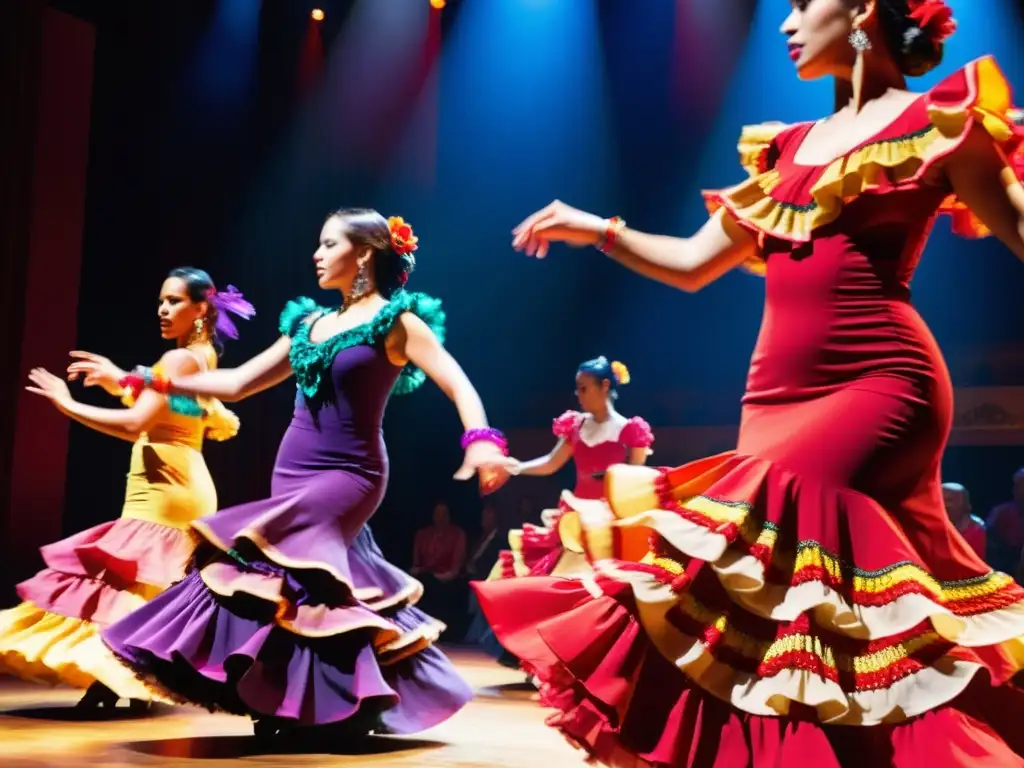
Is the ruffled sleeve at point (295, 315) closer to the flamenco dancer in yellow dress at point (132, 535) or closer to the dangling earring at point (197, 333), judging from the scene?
the flamenco dancer in yellow dress at point (132, 535)

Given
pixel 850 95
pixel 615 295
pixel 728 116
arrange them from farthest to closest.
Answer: pixel 615 295
pixel 728 116
pixel 850 95

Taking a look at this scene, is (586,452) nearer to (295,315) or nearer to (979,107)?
(295,315)

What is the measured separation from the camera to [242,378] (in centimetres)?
400

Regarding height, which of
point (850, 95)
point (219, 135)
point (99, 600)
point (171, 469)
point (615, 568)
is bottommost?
point (99, 600)

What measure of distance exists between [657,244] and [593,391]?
4342 millimetres

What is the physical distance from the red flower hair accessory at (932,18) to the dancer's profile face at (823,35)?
3.3 inches

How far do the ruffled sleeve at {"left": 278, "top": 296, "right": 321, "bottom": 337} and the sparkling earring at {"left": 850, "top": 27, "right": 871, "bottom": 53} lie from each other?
7.49 ft

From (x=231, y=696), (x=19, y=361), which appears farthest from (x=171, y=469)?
(x=19, y=361)

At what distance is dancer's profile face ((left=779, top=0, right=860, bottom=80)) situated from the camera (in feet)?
7.52

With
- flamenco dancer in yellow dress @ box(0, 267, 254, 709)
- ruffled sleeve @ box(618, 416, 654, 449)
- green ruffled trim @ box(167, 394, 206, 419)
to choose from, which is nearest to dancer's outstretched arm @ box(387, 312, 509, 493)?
flamenco dancer in yellow dress @ box(0, 267, 254, 709)

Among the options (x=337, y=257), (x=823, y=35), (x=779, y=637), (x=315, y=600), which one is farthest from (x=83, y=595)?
(x=823, y=35)

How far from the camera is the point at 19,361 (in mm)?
7477

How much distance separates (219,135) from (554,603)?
736cm

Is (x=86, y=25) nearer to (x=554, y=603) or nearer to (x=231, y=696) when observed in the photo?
(x=231, y=696)
